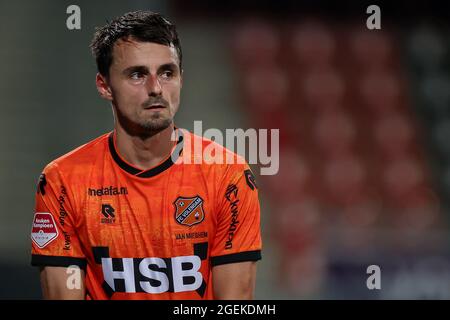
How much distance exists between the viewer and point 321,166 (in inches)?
291

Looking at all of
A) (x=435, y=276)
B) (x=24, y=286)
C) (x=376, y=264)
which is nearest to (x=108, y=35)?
(x=24, y=286)

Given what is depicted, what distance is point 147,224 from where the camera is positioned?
137 inches

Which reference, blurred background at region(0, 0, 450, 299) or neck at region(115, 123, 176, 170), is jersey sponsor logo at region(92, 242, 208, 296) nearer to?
neck at region(115, 123, 176, 170)

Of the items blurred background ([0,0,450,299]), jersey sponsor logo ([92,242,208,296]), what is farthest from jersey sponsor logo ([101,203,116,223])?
blurred background ([0,0,450,299])

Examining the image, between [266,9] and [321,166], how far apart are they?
5.92ft

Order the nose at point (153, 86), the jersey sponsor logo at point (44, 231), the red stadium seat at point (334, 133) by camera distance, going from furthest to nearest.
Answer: the red stadium seat at point (334, 133), the jersey sponsor logo at point (44, 231), the nose at point (153, 86)

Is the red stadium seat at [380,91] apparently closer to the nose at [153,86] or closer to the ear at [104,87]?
the ear at [104,87]

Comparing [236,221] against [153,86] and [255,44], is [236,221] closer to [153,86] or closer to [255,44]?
[153,86]

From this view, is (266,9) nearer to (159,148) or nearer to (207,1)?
(207,1)

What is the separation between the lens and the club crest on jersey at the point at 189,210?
11.5 feet

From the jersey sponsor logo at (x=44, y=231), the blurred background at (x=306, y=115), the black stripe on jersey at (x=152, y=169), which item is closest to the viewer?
the jersey sponsor logo at (x=44, y=231)

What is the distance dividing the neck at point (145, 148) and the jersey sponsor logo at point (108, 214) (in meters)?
0.24

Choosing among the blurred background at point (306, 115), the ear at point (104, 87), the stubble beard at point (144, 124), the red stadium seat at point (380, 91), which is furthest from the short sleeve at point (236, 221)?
the red stadium seat at point (380, 91)
